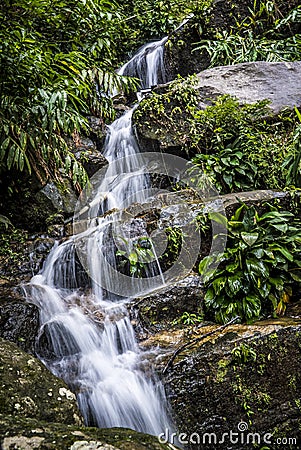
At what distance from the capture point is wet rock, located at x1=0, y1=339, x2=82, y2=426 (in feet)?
7.25

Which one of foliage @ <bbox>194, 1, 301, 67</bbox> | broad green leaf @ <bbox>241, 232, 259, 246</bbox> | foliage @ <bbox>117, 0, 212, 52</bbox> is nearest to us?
broad green leaf @ <bbox>241, 232, 259, 246</bbox>

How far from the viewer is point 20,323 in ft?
11.8

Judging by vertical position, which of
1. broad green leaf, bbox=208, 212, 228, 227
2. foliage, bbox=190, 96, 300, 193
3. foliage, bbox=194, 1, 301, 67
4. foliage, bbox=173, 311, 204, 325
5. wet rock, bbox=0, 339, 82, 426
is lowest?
foliage, bbox=173, 311, 204, 325

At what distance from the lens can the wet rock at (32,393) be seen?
2209 mm

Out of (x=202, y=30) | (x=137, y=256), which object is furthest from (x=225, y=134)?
(x=202, y=30)

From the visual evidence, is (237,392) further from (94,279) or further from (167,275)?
(94,279)

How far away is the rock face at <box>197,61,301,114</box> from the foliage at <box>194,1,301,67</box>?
68 cm

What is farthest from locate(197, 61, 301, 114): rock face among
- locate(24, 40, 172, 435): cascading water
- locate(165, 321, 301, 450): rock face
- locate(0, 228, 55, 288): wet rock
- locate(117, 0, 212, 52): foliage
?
locate(165, 321, 301, 450): rock face

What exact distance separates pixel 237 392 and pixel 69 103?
152 inches

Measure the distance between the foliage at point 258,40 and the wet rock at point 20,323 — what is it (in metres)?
6.75

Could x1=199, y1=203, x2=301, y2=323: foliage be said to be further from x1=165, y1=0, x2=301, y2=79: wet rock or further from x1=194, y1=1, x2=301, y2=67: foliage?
x1=165, y1=0, x2=301, y2=79: wet rock

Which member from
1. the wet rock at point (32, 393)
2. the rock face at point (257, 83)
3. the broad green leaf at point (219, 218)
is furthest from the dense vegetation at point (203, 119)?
the wet rock at point (32, 393)

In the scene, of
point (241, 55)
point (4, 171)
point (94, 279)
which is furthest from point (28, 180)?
point (241, 55)

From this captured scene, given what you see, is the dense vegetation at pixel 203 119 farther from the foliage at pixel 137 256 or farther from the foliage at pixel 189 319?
the foliage at pixel 189 319
